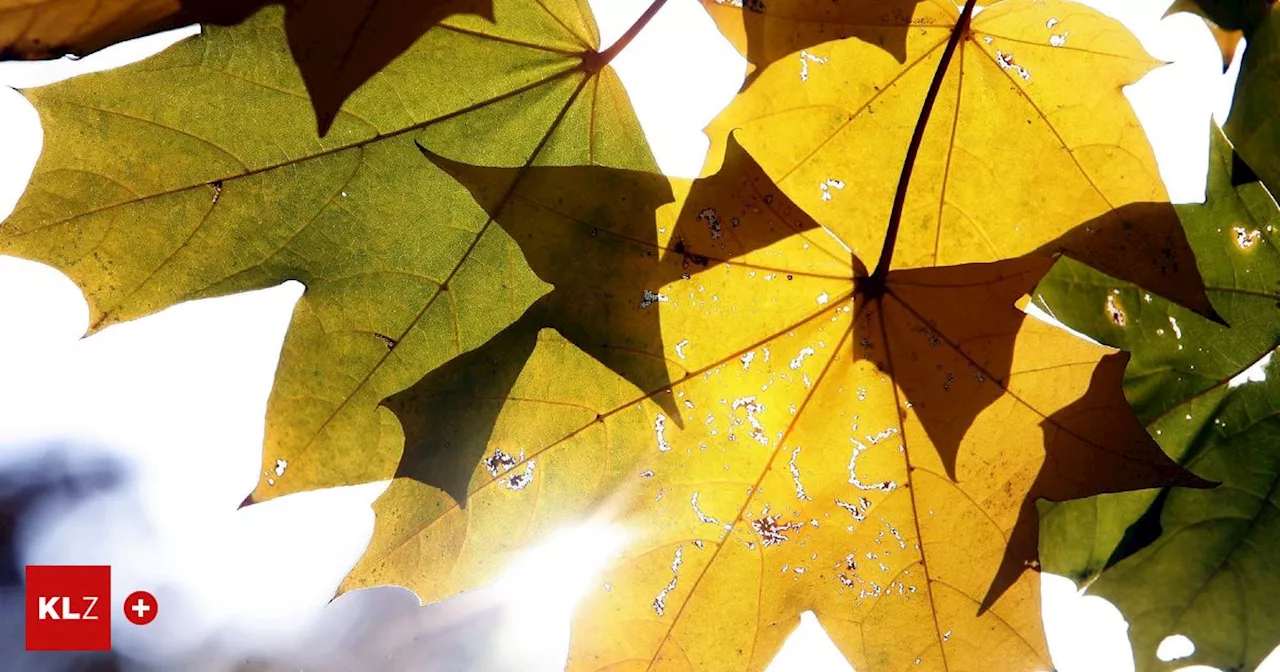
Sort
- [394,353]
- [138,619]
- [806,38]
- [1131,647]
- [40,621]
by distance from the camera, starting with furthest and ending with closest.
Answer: [138,619], [40,621], [1131,647], [394,353], [806,38]

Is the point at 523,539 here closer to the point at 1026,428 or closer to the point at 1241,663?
the point at 1026,428

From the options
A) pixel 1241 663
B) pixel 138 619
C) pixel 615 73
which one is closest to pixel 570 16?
pixel 615 73

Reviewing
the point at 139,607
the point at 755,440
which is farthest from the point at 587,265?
the point at 139,607

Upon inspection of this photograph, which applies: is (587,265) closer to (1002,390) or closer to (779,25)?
(779,25)

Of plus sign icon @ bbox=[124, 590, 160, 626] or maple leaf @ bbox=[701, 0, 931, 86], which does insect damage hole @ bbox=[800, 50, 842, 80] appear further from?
plus sign icon @ bbox=[124, 590, 160, 626]

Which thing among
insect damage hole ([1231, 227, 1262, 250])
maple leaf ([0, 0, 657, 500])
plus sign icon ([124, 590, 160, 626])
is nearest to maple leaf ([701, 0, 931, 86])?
maple leaf ([0, 0, 657, 500])

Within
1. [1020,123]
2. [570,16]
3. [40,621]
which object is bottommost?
[40,621]

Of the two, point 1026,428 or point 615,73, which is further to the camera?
point 615,73
